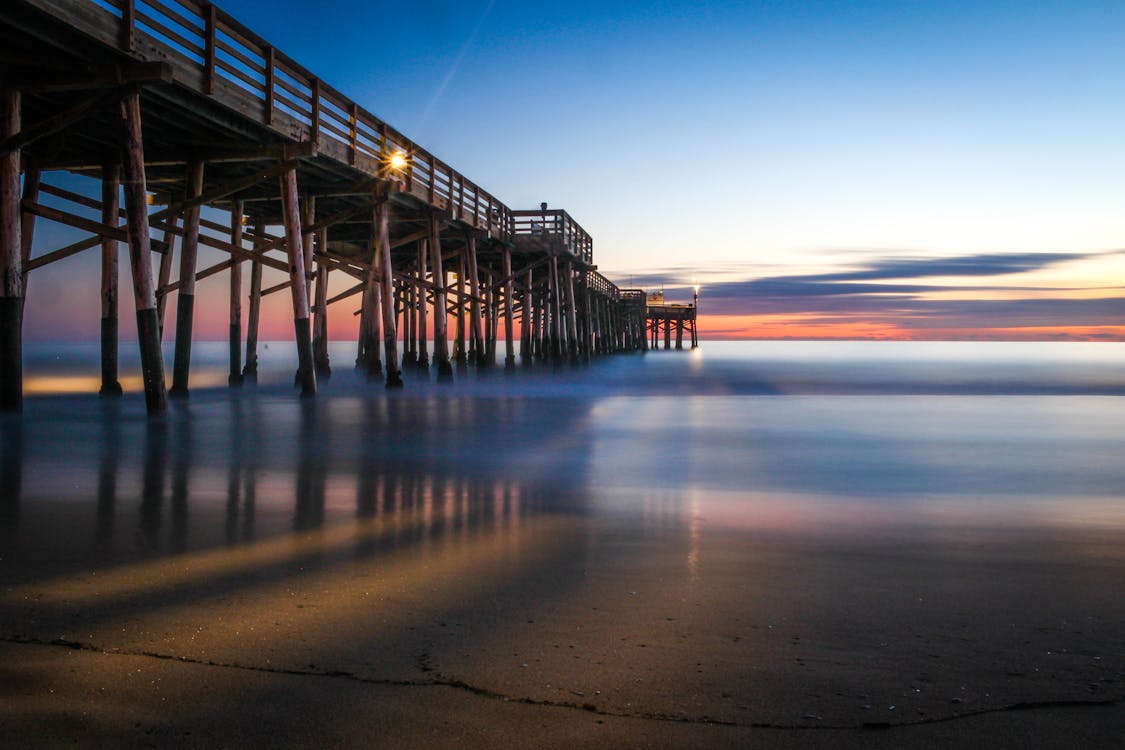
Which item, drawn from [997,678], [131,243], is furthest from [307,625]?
[131,243]

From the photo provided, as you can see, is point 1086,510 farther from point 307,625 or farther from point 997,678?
point 307,625

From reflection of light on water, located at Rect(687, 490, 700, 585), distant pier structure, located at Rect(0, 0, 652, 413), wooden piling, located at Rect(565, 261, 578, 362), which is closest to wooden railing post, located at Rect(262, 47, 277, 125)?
distant pier structure, located at Rect(0, 0, 652, 413)

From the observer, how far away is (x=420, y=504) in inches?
252

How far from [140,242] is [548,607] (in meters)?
10.4

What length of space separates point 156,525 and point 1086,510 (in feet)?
22.0

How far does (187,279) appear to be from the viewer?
15.9 meters

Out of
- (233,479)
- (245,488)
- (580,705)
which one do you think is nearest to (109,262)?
(233,479)

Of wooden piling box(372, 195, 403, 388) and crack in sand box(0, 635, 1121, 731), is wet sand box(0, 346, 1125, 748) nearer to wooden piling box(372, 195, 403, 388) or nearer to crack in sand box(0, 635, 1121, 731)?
crack in sand box(0, 635, 1121, 731)

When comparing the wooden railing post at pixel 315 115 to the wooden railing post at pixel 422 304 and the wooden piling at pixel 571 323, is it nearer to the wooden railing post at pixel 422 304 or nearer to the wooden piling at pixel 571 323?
the wooden railing post at pixel 422 304

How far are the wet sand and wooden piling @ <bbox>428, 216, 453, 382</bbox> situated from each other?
1473 cm

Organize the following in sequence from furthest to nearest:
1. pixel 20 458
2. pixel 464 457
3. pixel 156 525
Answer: pixel 464 457, pixel 20 458, pixel 156 525

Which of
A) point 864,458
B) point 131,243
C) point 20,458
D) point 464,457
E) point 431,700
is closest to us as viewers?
point 431,700

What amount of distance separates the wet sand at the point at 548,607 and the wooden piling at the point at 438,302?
48.3ft

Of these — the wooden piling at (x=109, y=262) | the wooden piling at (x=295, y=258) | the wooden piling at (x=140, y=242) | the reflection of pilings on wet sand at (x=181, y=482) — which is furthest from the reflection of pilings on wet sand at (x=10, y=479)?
the wooden piling at (x=295, y=258)
